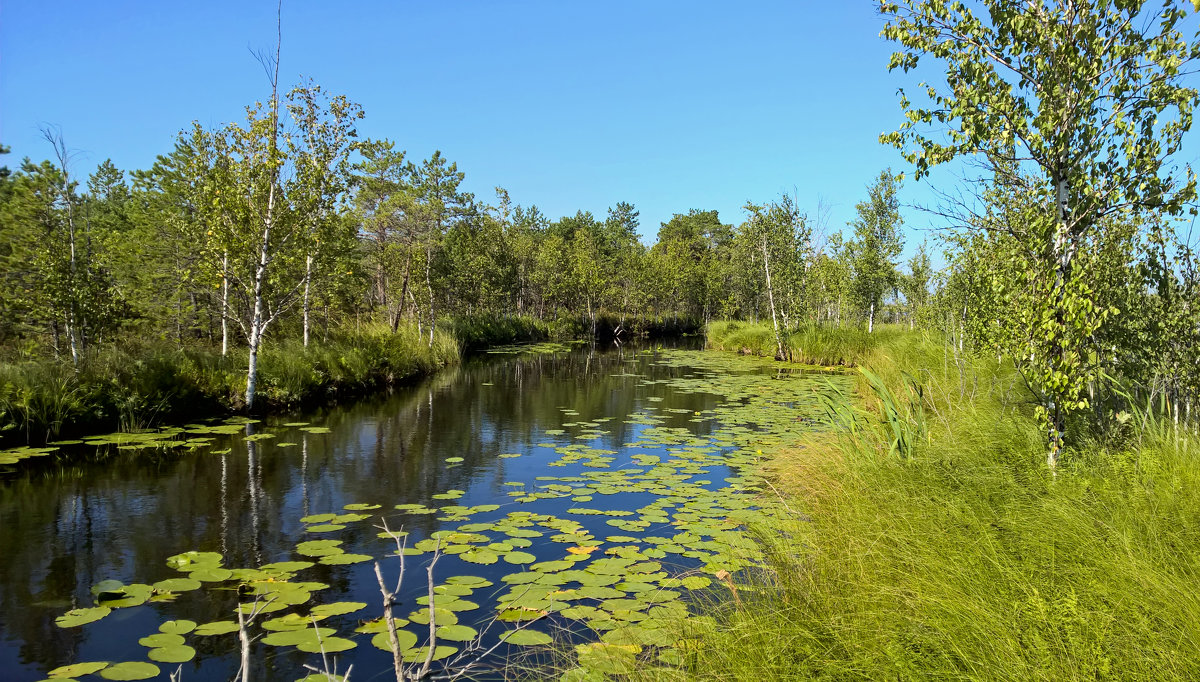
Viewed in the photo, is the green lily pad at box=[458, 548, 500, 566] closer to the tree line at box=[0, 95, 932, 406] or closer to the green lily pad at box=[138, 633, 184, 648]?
the green lily pad at box=[138, 633, 184, 648]

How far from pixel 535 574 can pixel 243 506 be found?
12.9 ft

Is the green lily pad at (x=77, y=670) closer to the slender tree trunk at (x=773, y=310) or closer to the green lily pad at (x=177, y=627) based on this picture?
the green lily pad at (x=177, y=627)

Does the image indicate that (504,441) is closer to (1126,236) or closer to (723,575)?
(723,575)

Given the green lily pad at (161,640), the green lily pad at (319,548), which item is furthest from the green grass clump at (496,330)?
the green lily pad at (161,640)

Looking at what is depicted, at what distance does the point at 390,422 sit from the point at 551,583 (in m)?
8.57

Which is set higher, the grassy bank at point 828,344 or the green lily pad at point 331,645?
the grassy bank at point 828,344

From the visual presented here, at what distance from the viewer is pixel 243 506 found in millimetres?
7207

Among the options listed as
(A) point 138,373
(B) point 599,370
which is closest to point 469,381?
(B) point 599,370

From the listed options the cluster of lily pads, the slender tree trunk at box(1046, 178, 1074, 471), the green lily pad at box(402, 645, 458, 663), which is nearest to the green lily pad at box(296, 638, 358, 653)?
the cluster of lily pads

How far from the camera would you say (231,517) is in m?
6.84

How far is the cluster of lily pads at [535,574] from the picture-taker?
4.01m

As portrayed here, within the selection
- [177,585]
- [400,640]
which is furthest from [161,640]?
[400,640]

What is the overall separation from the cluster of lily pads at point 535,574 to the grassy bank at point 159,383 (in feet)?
19.2

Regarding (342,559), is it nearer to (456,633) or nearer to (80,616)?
(80,616)
